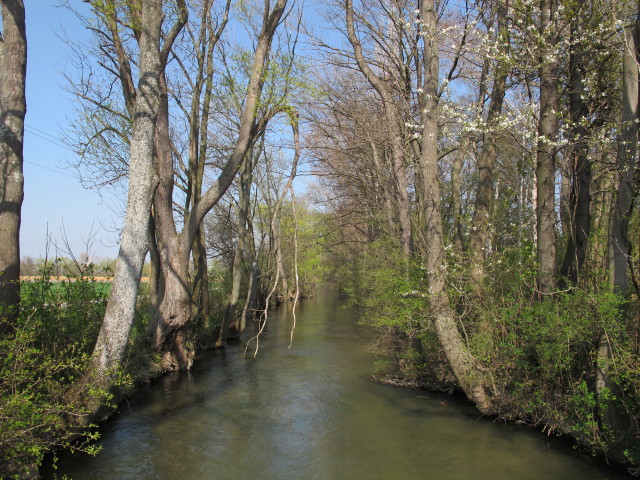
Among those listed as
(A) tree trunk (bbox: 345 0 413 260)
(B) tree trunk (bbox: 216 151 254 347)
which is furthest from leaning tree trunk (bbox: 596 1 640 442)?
(B) tree trunk (bbox: 216 151 254 347)

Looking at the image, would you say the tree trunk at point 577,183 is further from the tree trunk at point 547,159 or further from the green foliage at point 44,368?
the green foliage at point 44,368

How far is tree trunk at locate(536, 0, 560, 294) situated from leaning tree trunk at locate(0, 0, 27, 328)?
7990 mm

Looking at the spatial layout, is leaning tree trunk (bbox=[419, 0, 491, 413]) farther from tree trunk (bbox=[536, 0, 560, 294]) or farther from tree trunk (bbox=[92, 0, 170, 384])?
tree trunk (bbox=[92, 0, 170, 384])

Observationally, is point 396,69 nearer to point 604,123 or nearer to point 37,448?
point 604,123

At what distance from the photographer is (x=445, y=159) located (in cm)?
1714

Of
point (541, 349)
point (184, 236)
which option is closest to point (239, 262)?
point (184, 236)

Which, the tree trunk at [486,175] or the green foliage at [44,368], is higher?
the tree trunk at [486,175]

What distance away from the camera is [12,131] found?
6.66 meters

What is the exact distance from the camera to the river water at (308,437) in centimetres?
625

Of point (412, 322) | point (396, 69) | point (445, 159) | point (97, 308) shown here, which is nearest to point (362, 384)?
point (412, 322)

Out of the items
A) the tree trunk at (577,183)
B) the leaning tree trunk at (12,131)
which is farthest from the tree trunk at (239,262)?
the tree trunk at (577,183)

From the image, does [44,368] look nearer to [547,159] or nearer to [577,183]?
[547,159]

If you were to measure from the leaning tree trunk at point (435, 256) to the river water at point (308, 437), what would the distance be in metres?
0.77

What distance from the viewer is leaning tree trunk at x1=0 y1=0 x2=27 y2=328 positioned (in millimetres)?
6438
